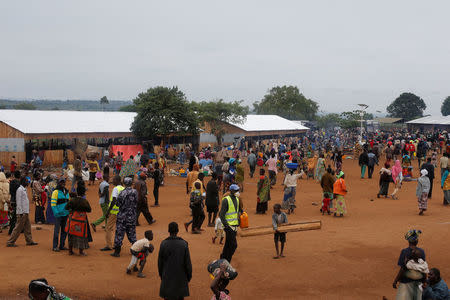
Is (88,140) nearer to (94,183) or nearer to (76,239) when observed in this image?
(94,183)

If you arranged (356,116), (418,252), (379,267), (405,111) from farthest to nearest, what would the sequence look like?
1. (405,111)
2. (356,116)
3. (379,267)
4. (418,252)

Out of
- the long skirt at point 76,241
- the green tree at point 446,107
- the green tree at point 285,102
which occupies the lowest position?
the long skirt at point 76,241

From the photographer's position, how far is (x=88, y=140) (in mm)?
30688

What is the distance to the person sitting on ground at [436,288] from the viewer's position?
6320mm

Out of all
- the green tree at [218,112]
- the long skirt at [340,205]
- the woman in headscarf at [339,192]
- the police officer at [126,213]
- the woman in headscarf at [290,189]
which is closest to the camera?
the police officer at [126,213]

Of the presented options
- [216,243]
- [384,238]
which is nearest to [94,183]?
[216,243]

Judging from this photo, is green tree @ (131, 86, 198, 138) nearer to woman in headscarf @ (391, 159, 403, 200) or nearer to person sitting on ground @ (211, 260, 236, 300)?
woman in headscarf @ (391, 159, 403, 200)

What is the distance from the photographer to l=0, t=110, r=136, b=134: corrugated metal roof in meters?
28.4

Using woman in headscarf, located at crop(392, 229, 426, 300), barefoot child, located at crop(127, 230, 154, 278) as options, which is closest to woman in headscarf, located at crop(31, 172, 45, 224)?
barefoot child, located at crop(127, 230, 154, 278)

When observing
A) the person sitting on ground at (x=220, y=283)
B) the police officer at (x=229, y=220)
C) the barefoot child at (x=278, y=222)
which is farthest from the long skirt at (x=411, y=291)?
the barefoot child at (x=278, y=222)

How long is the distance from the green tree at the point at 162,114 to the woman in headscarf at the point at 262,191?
18195 mm

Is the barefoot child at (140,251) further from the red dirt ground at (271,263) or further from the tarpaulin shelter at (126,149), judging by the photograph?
the tarpaulin shelter at (126,149)

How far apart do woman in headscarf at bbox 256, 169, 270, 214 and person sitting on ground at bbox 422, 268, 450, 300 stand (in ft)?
28.6

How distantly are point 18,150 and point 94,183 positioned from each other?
7.25 m
